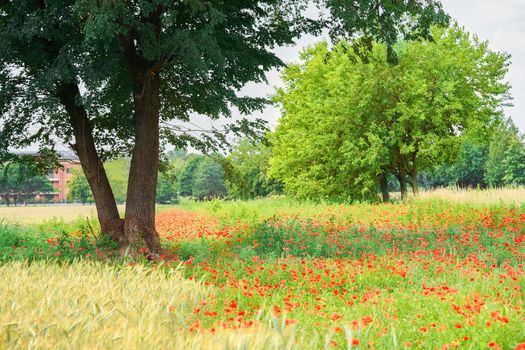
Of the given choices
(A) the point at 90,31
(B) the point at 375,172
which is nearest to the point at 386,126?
(B) the point at 375,172

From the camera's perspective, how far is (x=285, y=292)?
727cm

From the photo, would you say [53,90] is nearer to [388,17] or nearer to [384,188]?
[388,17]

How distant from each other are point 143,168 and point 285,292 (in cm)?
556

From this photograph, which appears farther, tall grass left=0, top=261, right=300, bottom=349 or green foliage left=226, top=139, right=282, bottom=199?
green foliage left=226, top=139, right=282, bottom=199

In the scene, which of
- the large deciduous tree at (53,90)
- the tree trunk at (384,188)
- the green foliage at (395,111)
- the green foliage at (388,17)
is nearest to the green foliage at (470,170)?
the tree trunk at (384,188)

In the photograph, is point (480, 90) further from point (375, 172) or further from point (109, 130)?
point (109, 130)

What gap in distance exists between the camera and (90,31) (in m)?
8.71

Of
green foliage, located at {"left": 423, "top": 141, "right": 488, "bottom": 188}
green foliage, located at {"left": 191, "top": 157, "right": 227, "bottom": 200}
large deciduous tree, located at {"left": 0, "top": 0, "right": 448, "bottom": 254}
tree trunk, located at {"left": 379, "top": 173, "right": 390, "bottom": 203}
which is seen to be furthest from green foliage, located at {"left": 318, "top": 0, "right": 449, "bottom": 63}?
green foliage, located at {"left": 191, "top": 157, "right": 227, "bottom": 200}

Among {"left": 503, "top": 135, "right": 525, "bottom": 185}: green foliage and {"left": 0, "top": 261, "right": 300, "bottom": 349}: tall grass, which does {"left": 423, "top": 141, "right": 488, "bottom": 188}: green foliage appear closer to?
{"left": 503, "top": 135, "right": 525, "bottom": 185}: green foliage

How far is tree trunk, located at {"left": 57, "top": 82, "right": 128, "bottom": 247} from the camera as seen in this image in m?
12.1

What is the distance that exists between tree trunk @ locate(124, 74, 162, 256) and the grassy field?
821 millimetres

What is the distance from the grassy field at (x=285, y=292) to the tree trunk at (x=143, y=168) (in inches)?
32.3

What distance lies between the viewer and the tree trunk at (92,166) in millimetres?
12148

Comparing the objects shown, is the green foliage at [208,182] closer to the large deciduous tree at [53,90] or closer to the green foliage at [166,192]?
the green foliage at [166,192]
